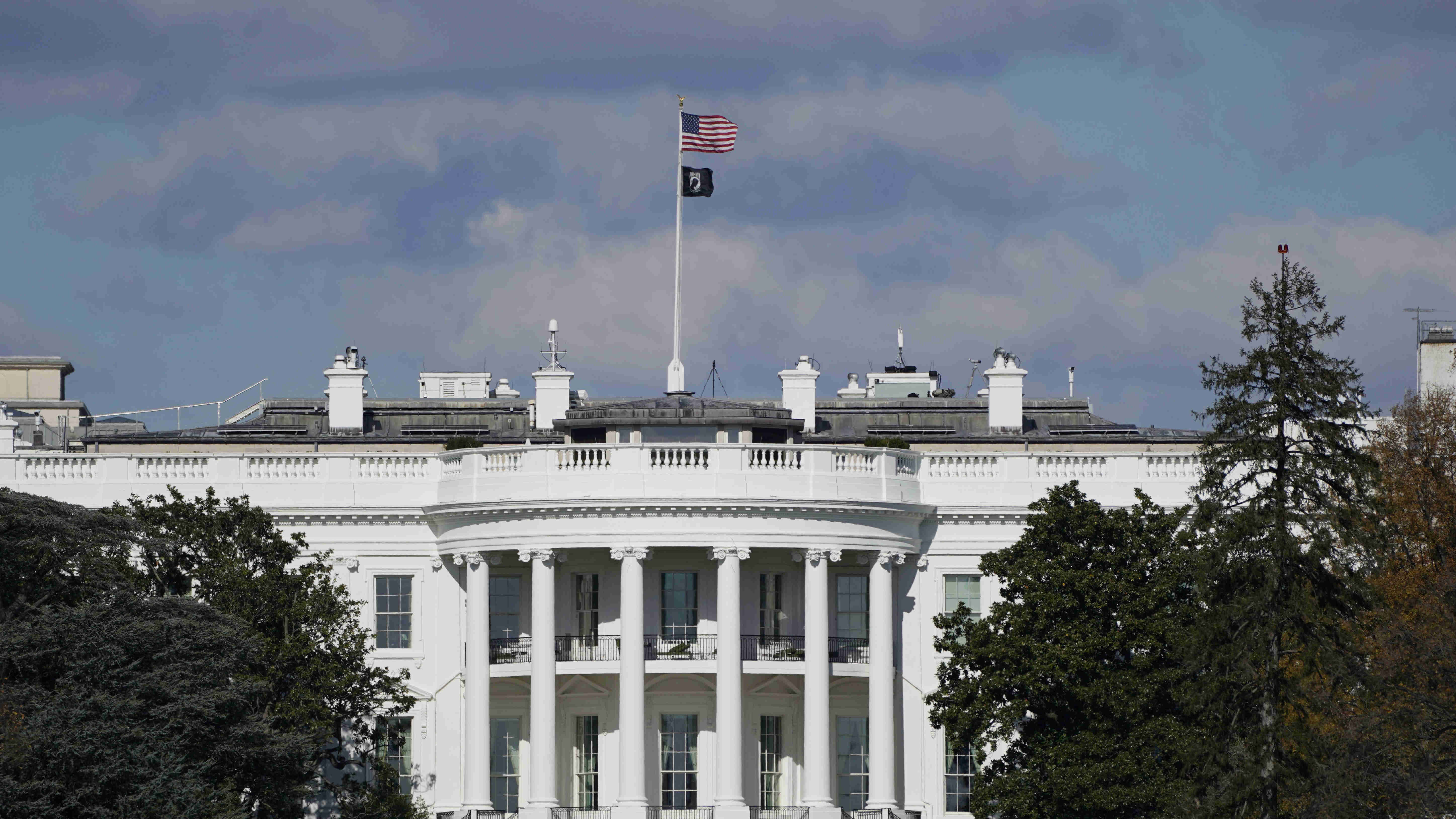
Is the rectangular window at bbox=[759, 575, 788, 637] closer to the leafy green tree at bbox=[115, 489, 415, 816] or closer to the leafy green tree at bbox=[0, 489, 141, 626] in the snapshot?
the leafy green tree at bbox=[115, 489, 415, 816]

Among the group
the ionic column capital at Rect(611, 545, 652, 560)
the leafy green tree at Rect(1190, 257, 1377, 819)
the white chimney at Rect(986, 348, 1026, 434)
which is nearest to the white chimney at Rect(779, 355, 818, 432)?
the white chimney at Rect(986, 348, 1026, 434)

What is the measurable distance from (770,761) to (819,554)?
6.32 meters

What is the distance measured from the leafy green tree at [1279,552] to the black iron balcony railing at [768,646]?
15.2m

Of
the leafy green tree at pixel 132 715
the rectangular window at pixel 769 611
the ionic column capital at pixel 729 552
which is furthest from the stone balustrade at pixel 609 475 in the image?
the leafy green tree at pixel 132 715

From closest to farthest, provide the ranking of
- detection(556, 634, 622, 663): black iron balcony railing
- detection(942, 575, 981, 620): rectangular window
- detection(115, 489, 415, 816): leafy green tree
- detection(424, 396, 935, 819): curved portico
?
detection(115, 489, 415, 816): leafy green tree
detection(424, 396, 935, 819): curved portico
detection(556, 634, 622, 663): black iron balcony railing
detection(942, 575, 981, 620): rectangular window

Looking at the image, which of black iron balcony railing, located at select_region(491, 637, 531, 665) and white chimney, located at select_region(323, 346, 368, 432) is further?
white chimney, located at select_region(323, 346, 368, 432)

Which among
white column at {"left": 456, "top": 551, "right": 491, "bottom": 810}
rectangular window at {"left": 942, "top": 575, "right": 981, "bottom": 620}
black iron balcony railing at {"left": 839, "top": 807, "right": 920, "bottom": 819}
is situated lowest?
black iron balcony railing at {"left": 839, "top": 807, "right": 920, "bottom": 819}

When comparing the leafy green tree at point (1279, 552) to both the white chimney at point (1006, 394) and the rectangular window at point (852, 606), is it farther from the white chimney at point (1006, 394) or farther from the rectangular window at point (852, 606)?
the white chimney at point (1006, 394)

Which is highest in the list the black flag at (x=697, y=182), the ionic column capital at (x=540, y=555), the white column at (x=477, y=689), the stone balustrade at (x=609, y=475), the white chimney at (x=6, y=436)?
the black flag at (x=697, y=182)

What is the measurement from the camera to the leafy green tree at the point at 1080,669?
6750cm

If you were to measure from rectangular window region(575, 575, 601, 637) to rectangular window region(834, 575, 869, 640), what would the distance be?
643 centimetres

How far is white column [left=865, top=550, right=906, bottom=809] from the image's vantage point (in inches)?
2913

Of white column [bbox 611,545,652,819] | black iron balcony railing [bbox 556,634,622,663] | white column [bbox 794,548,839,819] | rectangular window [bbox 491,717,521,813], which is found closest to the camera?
white column [bbox 611,545,652,819]

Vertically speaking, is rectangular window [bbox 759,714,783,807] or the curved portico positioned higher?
the curved portico
